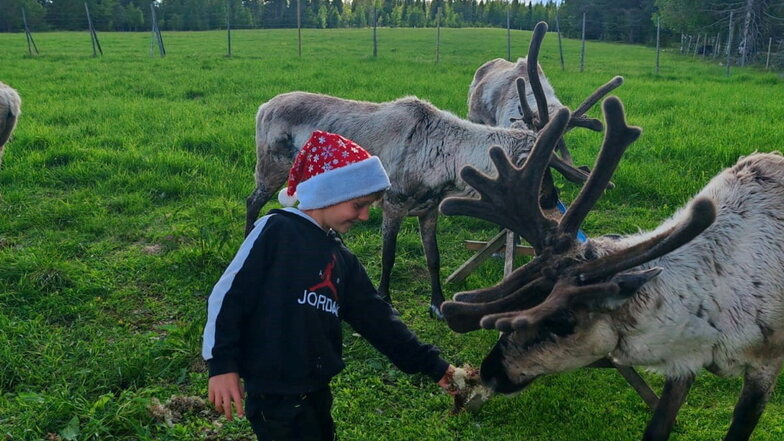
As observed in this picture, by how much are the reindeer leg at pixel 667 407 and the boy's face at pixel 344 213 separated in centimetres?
153

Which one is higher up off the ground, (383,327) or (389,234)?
(383,327)

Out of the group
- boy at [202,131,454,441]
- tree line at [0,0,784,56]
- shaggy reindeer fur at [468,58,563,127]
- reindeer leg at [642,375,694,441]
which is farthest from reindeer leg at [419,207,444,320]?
tree line at [0,0,784,56]

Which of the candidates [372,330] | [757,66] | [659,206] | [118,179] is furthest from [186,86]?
[757,66]

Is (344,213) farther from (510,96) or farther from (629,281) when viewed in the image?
(510,96)

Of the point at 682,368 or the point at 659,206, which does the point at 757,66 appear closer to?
the point at 659,206

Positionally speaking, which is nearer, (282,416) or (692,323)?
(282,416)

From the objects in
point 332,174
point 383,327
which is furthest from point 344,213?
point 383,327

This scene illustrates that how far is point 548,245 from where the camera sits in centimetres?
273

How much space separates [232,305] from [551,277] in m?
1.26

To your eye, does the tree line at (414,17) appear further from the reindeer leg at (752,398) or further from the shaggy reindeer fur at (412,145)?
the reindeer leg at (752,398)

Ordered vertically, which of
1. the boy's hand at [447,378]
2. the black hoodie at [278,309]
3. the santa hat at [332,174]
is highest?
the santa hat at [332,174]

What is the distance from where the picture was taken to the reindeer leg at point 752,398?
9.29 ft

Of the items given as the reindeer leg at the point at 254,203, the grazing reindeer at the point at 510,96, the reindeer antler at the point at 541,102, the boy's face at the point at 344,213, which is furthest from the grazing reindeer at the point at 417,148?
the boy's face at the point at 344,213

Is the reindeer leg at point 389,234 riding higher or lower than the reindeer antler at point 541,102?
lower
